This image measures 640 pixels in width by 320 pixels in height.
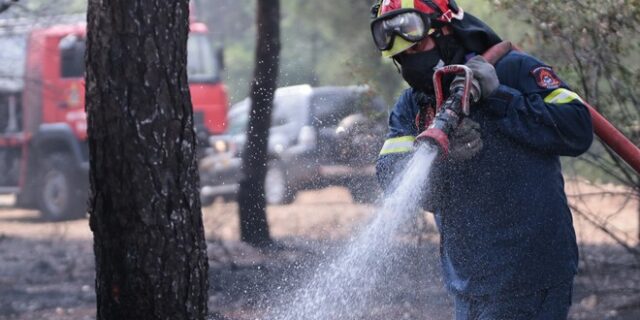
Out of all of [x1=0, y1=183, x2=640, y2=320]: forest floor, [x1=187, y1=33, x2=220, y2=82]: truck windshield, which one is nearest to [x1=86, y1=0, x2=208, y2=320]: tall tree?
[x1=0, y1=183, x2=640, y2=320]: forest floor

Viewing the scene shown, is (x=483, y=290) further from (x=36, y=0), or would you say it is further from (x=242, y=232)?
(x=36, y=0)

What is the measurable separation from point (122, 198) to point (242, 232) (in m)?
7.24

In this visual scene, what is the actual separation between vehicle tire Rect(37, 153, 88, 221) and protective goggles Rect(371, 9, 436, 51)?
12.5m

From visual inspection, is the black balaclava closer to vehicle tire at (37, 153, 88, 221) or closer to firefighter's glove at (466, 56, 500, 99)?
firefighter's glove at (466, 56, 500, 99)

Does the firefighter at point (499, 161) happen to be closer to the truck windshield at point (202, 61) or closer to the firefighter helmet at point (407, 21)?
the firefighter helmet at point (407, 21)

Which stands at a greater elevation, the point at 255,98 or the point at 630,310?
the point at 255,98

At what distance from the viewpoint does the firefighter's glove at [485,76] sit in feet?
10.7

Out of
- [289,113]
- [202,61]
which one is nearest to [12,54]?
[202,61]

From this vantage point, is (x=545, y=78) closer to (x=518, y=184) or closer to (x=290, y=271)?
(x=518, y=184)

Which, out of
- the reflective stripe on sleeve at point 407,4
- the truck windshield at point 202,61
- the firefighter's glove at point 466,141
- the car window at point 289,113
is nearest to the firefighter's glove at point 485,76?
→ the firefighter's glove at point 466,141

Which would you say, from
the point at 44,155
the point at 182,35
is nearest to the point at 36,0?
the point at 44,155

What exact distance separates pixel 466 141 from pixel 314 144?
6.03 metres

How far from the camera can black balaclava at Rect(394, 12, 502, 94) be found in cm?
346

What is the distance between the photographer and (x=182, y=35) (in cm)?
328
